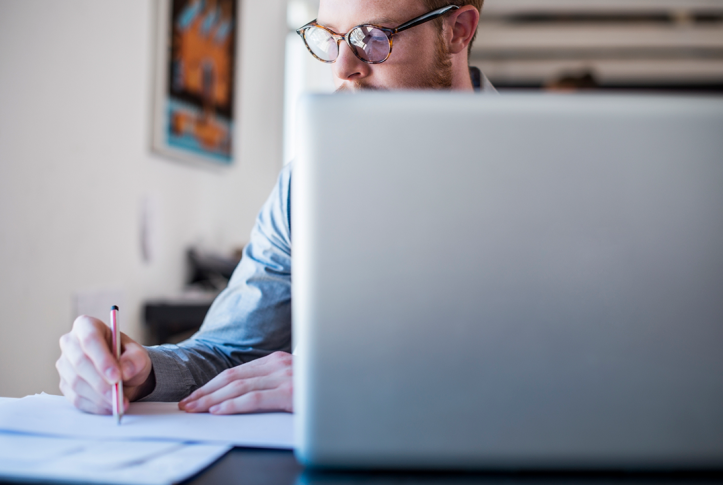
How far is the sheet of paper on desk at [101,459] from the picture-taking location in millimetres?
389

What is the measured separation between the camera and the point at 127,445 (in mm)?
467

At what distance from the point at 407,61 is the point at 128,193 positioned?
1.19m

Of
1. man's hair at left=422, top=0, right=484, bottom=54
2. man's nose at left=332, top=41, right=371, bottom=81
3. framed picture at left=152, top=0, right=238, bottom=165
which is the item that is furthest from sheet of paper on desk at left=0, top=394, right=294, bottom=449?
framed picture at left=152, top=0, right=238, bottom=165

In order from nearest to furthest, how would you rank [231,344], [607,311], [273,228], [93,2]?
[607,311] < [231,344] < [273,228] < [93,2]

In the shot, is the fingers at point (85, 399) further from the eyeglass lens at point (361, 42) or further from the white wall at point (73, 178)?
the white wall at point (73, 178)

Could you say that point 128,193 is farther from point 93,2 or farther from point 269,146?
point 269,146

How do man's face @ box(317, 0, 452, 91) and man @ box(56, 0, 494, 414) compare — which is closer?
man @ box(56, 0, 494, 414)

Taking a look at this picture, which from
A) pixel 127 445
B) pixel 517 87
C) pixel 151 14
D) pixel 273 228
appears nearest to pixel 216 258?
pixel 151 14

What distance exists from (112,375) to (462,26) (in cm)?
96

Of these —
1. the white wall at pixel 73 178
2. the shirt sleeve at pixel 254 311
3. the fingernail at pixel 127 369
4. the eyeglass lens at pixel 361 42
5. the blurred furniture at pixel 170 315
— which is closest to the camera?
the fingernail at pixel 127 369

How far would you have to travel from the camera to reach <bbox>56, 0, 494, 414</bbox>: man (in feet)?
1.92

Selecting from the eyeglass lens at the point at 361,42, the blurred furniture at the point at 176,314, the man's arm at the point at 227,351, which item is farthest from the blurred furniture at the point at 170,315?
the eyeglass lens at the point at 361,42

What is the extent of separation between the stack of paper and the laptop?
0.11m

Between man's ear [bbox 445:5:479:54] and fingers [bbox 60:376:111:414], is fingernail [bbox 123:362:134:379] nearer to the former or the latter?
fingers [bbox 60:376:111:414]
